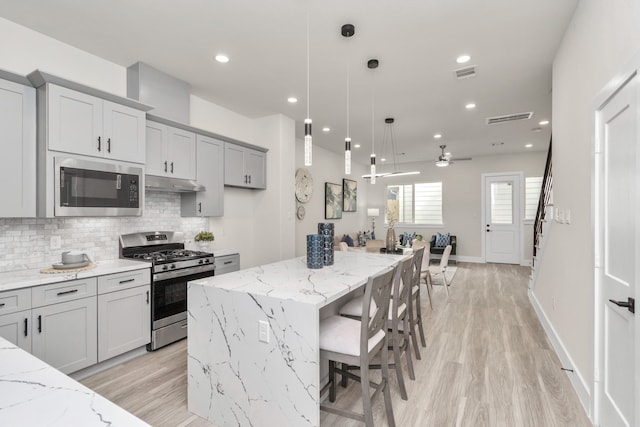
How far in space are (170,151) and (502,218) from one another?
8.02m

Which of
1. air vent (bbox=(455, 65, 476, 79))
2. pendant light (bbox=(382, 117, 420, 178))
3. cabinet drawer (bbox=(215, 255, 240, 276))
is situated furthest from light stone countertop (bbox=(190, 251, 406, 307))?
pendant light (bbox=(382, 117, 420, 178))

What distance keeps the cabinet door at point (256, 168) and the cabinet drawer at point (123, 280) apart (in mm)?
2063

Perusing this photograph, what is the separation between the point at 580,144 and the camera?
2.42 metres

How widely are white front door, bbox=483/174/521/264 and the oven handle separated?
740 centimetres

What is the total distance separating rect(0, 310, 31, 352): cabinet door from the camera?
2159 millimetres

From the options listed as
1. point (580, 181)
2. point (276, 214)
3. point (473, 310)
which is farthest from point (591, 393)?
point (276, 214)

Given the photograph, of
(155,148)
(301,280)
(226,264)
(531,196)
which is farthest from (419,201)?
(301,280)

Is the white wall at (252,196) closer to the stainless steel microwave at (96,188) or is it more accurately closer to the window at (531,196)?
the stainless steel microwave at (96,188)

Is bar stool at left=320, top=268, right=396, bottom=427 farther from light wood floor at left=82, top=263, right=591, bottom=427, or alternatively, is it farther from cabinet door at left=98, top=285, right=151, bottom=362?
cabinet door at left=98, top=285, right=151, bottom=362

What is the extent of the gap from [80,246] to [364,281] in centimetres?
276

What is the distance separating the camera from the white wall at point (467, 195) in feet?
26.3

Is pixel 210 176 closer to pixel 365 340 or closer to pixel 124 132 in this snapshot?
pixel 124 132

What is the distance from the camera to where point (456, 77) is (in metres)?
3.65

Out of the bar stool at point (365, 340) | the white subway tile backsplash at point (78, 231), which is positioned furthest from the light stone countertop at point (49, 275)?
the bar stool at point (365, 340)
